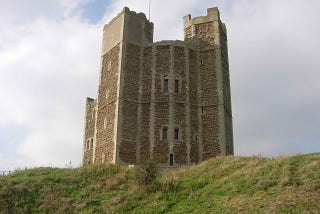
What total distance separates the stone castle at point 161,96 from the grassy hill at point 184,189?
711cm

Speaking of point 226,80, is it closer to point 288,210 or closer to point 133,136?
point 133,136

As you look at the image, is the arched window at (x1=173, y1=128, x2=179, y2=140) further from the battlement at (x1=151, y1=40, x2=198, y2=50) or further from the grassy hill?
the grassy hill

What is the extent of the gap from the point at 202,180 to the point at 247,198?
12.1 feet

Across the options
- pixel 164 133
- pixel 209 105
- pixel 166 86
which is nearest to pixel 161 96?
pixel 166 86

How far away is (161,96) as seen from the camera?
31906 mm

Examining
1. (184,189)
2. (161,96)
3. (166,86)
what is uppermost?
(166,86)

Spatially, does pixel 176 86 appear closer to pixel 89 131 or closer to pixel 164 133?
pixel 164 133

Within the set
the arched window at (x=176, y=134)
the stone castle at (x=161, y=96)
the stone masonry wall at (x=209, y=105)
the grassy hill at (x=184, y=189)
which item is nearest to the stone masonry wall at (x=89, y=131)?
the stone castle at (x=161, y=96)

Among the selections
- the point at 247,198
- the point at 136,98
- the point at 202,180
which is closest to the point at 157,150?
the point at 136,98

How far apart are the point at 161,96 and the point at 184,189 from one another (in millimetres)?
13454

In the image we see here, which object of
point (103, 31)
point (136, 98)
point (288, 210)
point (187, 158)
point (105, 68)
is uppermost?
point (103, 31)

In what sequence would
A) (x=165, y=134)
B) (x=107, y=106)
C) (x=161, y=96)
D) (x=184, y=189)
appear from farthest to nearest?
(x=107, y=106) < (x=161, y=96) < (x=165, y=134) < (x=184, y=189)

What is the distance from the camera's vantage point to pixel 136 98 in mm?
31719

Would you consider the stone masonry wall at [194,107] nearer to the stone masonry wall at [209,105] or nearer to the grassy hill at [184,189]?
the stone masonry wall at [209,105]
